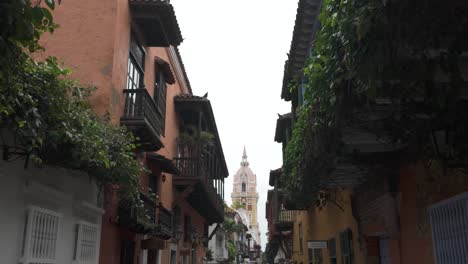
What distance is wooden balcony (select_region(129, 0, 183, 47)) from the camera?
1238 cm

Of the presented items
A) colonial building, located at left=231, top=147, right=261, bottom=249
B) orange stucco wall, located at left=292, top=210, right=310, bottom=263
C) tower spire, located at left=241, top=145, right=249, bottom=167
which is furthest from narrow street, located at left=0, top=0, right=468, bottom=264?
tower spire, located at left=241, top=145, right=249, bottom=167

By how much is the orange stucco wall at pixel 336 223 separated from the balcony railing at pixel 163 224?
4505mm

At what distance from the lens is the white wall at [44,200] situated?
6832mm

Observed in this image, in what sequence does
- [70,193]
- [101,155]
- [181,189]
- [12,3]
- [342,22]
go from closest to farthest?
[12,3] → [342,22] → [101,155] → [70,193] → [181,189]

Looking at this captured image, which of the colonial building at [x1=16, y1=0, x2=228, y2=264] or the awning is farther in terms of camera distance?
the awning

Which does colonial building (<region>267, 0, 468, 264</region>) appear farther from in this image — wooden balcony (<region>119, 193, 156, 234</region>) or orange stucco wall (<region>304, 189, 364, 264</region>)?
wooden balcony (<region>119, 193, 156, 234</region>)

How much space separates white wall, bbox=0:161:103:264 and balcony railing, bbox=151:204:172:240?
3.85 m

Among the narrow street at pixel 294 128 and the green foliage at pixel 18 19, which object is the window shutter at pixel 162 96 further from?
the green foliage at pixel 18 19

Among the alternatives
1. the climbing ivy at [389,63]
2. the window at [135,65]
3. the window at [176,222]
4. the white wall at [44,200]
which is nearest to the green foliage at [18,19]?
the climbing ivy at [389,63]

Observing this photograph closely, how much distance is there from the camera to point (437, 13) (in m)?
3.89

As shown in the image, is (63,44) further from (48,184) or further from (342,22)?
(342,22)

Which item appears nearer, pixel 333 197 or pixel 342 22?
pixel 342 22

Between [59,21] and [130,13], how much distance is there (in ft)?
6.02

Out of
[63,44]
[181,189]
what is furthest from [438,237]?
[181,189]
